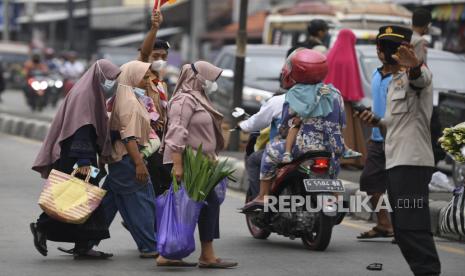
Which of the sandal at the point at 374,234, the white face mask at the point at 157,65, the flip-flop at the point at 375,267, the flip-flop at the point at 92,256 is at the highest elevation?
the white face mask at the point at 157,65

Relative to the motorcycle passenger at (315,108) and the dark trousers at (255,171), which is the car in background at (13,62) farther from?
the motorcycle passenger at (315,108)

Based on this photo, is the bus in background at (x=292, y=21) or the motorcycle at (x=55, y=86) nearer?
the bus in background at (x=292, y=21)

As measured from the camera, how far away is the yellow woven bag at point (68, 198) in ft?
28.6

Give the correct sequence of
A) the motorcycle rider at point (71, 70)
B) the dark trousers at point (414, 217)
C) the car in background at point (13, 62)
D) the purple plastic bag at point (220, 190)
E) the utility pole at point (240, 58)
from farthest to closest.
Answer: the car in background at point (13, 62), the motorcycle rider at point (71, 70), the utility pole at point (240, 58), the purple plastic bag at point (220, 190), the dark trousers at point (414, 217)

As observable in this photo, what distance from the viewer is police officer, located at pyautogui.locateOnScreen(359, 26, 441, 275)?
7762mm

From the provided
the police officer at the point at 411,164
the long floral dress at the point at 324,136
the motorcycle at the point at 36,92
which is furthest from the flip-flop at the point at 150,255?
the motorcycle at the point at 36,92

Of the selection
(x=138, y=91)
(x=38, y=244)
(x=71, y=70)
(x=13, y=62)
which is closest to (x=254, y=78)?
(x=138, y=91)

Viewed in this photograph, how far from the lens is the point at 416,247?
7770 millimetres

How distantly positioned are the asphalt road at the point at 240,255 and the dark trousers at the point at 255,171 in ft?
1.43

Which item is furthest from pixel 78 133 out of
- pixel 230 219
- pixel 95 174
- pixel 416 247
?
pixel 230 219

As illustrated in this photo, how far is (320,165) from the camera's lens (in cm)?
967

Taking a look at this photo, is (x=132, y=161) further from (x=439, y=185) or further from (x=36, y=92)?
(x=36, y=92)

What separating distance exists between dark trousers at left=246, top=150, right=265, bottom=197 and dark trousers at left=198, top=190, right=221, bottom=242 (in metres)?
1.43

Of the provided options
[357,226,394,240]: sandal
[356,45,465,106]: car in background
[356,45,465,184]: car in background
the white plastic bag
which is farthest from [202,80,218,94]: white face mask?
[356,45,465,106]: car in background
